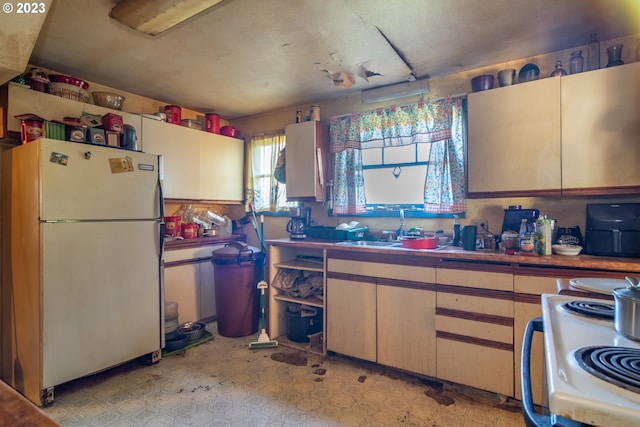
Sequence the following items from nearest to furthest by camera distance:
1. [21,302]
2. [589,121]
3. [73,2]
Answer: [73,2] < [589,121] < [21,302]

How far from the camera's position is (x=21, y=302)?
2.31 metres

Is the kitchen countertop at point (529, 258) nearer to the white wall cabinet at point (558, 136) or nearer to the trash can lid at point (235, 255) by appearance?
the white wall cabinet at point (558, 136)

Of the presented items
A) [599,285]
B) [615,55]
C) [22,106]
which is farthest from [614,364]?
[22,106]

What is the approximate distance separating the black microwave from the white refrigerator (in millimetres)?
3237

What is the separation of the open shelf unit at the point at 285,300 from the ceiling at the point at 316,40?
1.68 metres

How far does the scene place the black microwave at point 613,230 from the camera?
2033mm

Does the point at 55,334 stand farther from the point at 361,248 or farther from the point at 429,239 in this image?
the point at 429,239

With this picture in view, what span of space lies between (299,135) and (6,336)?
2.92 metres

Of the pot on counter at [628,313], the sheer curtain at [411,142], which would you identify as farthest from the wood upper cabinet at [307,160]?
the pot on counter at [628,313]

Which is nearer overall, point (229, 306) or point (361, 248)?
point (361, 248)

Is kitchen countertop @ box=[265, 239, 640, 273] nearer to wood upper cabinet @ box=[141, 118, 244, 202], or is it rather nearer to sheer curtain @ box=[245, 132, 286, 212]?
sheer curtain @ box=[245, 132, 286, 212]

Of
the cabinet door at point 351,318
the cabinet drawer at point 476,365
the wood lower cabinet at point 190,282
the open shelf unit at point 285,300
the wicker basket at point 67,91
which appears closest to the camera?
the cabinet drawer at point 476,365

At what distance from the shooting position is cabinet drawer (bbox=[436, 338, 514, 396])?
2.13 m

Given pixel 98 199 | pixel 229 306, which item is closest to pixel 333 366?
pixel 229 306
